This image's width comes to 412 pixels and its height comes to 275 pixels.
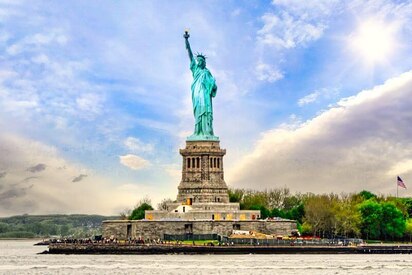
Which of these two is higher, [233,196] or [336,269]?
[233,196]

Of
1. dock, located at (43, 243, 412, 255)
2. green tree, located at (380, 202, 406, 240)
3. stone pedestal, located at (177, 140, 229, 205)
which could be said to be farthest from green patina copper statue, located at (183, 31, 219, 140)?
green tree, located at (380, 202, 406, 240)

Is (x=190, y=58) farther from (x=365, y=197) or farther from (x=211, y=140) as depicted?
(x=365, y=197)

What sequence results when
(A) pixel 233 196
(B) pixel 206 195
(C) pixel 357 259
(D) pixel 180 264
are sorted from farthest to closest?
(A) pixel 233 196, (B) pixel 206 195, (C) pixel 357 259, (D) pixel 180 264

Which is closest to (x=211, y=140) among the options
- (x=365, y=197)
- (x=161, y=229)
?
(x=161, y=229)

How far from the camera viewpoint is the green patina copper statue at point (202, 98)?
105 meters

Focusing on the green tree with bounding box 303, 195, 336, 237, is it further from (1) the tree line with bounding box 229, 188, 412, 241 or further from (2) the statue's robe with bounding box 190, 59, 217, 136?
(2) the statue's robe with bounding box 190, 59, 217, 136

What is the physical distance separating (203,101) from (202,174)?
9.20 meters

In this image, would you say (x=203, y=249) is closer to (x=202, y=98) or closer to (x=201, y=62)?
(x=202, y=98)

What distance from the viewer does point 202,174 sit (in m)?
103

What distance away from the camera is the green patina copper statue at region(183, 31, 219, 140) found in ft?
344

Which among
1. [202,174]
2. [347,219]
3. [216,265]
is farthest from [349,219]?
[216,265]

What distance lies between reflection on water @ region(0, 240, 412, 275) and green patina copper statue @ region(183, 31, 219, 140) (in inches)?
Answer: 1059

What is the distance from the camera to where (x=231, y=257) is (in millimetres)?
78625

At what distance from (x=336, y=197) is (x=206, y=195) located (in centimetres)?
3232
